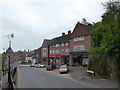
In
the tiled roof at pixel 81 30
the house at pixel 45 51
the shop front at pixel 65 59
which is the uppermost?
the tiled roof at pixel 81 30

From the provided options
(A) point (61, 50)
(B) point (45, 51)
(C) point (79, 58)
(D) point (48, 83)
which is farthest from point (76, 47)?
(D) point (48, 83)

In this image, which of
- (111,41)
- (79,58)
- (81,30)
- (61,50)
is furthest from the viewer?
(61,50)

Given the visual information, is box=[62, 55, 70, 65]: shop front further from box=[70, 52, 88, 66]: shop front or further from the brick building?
box=[70, 52, 88, 66]: shop front

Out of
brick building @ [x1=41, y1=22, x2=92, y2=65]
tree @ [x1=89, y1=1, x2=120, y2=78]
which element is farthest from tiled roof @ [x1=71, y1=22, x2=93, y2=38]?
tree @ [x1=89, y1=1, x2=120, y2=78]

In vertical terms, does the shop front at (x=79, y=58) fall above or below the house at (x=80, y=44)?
below

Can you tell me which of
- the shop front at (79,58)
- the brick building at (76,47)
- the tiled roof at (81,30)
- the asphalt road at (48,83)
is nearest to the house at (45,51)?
the brick building at (76,47)

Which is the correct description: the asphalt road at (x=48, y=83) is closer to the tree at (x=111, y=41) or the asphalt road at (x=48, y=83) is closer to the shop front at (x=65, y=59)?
the tree at (x=111, y=41)

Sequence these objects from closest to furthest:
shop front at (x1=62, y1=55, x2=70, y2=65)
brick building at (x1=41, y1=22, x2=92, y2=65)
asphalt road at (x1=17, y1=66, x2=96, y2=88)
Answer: asphalt road at (x1=17, y1=66, x2=96, y2=88) → brick building at (x1=41, y1=22, x2=92, y2=65) → shop front at (x1=62, y1=55, x2=70, y2=65)

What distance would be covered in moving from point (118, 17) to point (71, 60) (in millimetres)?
32270

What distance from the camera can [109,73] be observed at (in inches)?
900

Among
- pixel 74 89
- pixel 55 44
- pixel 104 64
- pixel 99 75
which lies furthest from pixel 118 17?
pixel 55 44

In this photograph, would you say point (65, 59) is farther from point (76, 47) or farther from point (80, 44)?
point (80, 44)

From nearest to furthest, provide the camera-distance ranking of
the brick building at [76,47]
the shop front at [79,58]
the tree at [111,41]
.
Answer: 1. the tree at [111,41]
2. the shop front at [79,58]
3. the brick building at [76,47]

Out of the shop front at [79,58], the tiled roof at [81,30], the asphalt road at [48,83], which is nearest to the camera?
the asphalt road at [48,83]
